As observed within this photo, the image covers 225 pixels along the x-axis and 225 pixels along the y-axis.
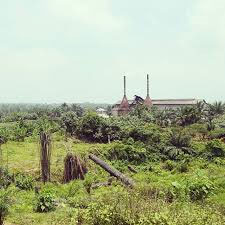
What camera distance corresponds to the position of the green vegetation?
28.0 feet

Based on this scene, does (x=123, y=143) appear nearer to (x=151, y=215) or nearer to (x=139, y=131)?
(x=139, y=131)

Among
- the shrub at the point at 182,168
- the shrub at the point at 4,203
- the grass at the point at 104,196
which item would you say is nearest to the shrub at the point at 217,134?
the grass at the point at 104,196

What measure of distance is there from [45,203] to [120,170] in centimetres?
1238

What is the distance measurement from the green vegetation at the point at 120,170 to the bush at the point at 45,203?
0.03 meters

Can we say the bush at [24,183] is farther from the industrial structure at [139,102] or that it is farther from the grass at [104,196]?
the industrial structure at [139,102]

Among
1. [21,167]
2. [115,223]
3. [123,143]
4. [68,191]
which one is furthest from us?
[123,143]

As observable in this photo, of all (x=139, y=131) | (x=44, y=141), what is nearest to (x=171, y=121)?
(x=139, y=131)

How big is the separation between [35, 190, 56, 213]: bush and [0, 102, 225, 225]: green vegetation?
0.03m

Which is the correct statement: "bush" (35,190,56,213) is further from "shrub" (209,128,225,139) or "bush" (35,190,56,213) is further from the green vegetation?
"shrub" (209,128,225,139)

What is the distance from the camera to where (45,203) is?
555 inches

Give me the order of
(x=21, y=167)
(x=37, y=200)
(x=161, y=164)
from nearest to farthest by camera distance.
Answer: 1. (x=37, y=200)
2. (x=21, y=167)
3. (x=161, y=164)

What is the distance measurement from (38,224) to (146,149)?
19446 millimetres

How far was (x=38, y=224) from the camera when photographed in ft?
40.5

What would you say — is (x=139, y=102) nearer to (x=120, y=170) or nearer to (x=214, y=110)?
(x=214, y=110)
